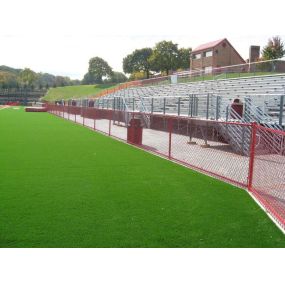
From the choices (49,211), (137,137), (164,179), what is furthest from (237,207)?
(137,137)

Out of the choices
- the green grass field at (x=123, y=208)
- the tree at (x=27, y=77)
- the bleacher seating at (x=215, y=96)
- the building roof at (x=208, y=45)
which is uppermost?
the building roof at (x=208, y=45)

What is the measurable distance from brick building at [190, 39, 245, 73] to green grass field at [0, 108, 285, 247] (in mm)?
57198

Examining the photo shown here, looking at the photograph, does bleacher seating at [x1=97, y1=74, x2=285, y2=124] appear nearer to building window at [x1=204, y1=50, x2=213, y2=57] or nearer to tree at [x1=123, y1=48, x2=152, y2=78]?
building window at [x1=204, y1=50, x2=213, y2=57]

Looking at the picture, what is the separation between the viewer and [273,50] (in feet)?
175

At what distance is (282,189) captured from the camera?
23.5 ft

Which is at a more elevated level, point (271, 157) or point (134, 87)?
point (134, 87)

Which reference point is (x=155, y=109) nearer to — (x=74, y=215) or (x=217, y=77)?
(x=217, y=77)

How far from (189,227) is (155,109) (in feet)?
69.7

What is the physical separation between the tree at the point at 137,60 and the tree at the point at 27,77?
48908 millimetres

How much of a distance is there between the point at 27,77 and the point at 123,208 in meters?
151

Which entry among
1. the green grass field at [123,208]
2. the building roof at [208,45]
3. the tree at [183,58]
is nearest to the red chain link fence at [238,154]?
the green grass field at [123,208]

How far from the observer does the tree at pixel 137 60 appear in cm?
11600

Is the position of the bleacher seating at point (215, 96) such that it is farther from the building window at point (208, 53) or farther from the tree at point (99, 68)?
the tree at point (99, 68)

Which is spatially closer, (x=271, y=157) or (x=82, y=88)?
(x=271, y=157)
